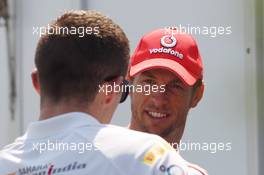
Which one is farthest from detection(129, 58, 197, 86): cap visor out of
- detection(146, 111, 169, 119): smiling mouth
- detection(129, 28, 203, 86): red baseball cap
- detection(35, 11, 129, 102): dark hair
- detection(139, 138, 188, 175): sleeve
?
detection(139, 138, 188, 175): sleeve

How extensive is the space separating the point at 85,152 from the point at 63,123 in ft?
0.31

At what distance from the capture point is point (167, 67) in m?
2.27

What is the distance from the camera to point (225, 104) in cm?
290

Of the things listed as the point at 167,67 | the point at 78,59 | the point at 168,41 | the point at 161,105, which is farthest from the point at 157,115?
the point at 78,59

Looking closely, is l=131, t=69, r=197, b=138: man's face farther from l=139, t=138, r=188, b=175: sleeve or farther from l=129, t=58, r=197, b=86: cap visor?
l=139, t=138, r=188, b=175: sleeve

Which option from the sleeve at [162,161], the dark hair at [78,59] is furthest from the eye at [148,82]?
the sleeve at [162,161]

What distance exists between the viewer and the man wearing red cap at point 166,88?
7.48 feet

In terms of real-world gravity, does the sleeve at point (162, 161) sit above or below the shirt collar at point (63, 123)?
below

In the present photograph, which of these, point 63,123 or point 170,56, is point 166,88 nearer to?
point 170,56

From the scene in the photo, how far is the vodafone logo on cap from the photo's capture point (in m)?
2.35

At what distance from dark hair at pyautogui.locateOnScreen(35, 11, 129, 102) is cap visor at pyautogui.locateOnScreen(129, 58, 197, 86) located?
63cm

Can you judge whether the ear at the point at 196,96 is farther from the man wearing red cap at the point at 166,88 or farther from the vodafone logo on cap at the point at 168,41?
the vodafone logo on cap at the point at 168,41

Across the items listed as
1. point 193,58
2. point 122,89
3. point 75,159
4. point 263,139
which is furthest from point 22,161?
point 263,139

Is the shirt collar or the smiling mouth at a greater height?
the shirt collar
